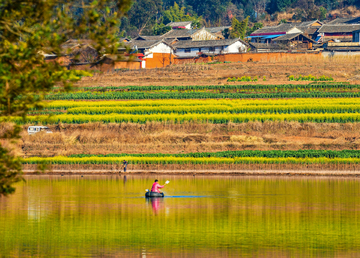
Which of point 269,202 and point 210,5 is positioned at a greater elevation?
point 210,5

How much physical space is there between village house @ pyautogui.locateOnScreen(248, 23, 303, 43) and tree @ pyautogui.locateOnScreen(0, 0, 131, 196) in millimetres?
102093

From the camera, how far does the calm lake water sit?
22078 mm

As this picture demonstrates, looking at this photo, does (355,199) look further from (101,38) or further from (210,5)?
(210,5)

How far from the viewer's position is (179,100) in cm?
6656

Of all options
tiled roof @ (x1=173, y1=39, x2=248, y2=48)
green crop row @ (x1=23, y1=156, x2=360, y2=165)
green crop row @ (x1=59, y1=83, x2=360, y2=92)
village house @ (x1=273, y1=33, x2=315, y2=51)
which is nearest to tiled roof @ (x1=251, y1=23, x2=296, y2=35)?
village house @ (x1=273, y1=33, x2=315, y2=51)

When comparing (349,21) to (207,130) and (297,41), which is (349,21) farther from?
(207,130)

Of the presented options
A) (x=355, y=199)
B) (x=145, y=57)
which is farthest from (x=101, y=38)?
(x=145, y=57)

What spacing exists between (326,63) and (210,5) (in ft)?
247

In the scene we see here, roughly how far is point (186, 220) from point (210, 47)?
7315 cm

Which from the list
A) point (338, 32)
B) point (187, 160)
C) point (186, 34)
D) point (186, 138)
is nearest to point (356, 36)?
point (338, 32)

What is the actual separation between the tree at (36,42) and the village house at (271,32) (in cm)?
10209

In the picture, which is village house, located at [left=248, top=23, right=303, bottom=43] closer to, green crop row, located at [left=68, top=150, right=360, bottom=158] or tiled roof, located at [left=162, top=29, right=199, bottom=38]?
tiled roof, located at [left=162, top=29, right=199, bottom=38]

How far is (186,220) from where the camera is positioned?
92.7ft

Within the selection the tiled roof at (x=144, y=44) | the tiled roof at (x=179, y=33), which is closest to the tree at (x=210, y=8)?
the tiled roof at (x=179, y=33)
